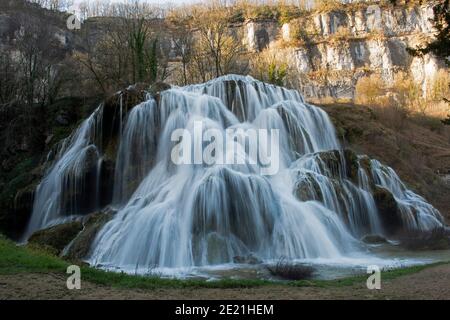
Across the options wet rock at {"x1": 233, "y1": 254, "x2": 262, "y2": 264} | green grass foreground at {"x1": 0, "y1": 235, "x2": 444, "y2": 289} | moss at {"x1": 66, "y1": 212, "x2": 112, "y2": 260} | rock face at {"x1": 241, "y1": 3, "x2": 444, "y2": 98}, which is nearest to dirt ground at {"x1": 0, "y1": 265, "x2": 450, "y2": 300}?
green grass foreground at {"x1": 0, "y1": 235, "x2": 444, "y2": 289}

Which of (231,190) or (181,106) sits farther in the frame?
(181,106)

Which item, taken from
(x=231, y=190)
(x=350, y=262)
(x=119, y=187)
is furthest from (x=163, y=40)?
(x=350, y=262)

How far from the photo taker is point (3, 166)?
27297 mm

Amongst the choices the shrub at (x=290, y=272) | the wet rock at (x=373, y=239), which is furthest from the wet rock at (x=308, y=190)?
the shrub at (x=290, y=272)

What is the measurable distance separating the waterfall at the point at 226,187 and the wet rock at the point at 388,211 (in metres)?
0.29

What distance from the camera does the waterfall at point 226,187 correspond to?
1417cm

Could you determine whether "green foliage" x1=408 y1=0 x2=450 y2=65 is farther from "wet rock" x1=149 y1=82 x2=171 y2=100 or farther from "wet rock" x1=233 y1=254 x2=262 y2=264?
"wet rock" x1=149 y1=82 x2=171 y2=100

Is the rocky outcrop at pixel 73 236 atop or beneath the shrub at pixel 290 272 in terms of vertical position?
atop

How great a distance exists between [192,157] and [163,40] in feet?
139

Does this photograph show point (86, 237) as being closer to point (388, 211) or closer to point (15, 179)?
point (15, 179)

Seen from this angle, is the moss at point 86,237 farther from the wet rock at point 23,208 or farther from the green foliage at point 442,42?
the green foliage at point 442,42

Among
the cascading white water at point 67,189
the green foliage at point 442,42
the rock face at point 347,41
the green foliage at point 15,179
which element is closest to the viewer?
the green foliage at point 442,42

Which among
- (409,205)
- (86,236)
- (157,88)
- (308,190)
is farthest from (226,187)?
(157,88)
